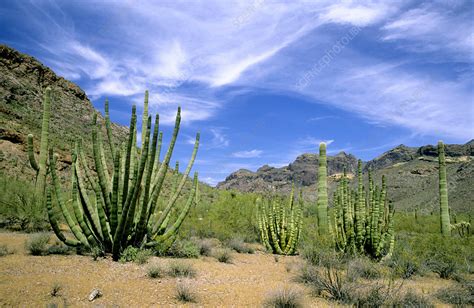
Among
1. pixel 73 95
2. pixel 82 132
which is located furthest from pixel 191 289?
pixel 73 95

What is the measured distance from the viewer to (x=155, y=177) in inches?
390

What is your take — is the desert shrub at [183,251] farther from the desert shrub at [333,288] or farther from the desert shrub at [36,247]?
the desert shrub at [333,288]

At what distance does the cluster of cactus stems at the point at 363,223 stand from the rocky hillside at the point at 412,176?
1458mm

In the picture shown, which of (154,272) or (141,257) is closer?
(154,272)

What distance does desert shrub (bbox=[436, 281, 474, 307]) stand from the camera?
6598 millimetres

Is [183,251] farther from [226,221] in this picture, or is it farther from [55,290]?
[226,221]

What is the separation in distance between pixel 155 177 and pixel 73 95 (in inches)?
1639

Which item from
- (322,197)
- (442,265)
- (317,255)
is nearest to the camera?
(317,255)

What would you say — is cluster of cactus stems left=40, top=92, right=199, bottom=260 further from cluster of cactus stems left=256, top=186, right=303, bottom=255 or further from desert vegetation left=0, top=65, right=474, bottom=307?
cluster of cactus stems left=256, top=186, right=303, bottom=255

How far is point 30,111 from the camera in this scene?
3541 cm

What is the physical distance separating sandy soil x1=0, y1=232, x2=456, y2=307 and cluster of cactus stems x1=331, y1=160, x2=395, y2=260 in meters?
1.73

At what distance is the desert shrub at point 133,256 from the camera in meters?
7.83

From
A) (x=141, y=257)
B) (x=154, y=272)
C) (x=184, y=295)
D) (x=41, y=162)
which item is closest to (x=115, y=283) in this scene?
(x=154, y=272)

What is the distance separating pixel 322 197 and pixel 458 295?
4362mm
